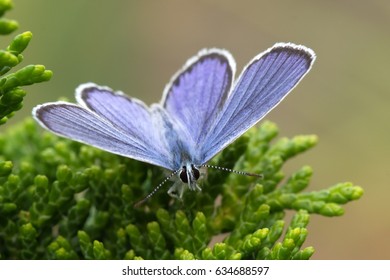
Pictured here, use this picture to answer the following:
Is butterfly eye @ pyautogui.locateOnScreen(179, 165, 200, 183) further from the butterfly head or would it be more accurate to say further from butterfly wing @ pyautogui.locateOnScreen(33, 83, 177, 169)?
butterfly wing @ pyautogui.locateOnScreen(33, 83, 177, 169)

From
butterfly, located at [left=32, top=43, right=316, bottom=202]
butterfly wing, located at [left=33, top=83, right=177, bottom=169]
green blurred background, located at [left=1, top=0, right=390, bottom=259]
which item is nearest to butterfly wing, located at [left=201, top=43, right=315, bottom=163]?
butterfly, located at [left=32, top=43, right=316, bottom=202]

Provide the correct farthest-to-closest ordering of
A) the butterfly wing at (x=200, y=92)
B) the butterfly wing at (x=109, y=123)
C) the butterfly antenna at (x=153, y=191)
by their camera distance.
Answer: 1. the butterfly wing at (x=200, y=92)
2. the butterfly antenna at (x=153, y=191)
3. the butterfly wing at (x=109, y=123)

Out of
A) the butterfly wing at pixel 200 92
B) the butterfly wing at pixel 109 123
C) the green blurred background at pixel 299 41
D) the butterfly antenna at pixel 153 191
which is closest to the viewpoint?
the butterfly wing at pixel 109 123

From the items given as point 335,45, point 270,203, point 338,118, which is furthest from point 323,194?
point 335,45

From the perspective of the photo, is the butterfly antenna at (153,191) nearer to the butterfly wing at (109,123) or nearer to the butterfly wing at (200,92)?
the butterfly wing at (109,123)

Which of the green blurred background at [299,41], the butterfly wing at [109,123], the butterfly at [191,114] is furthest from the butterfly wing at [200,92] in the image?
the green blurred background at [299,41]

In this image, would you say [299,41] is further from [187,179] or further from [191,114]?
[187,179]

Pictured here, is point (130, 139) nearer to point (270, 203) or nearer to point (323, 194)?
point (270, 203)

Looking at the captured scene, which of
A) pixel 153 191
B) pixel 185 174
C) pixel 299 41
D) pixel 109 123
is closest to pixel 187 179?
pixel 185 174
